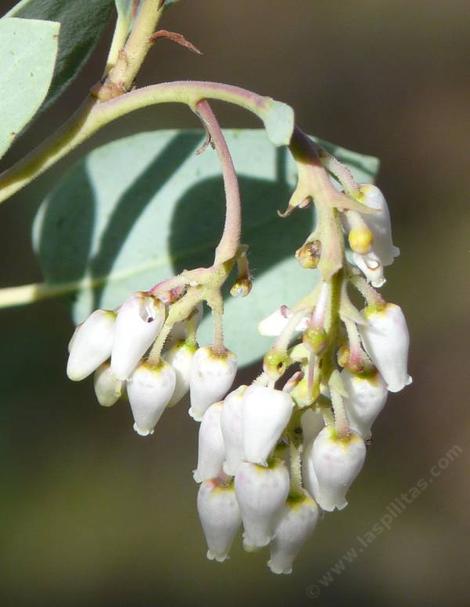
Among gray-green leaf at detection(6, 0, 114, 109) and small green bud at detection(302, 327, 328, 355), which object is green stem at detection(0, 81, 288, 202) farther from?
small green bud at detection(302, 327, 328, 355)

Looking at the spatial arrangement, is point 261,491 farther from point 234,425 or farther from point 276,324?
point 276,324

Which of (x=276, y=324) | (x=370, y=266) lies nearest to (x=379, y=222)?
(x=370, y=266)

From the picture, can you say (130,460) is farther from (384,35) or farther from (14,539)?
(384,35)
